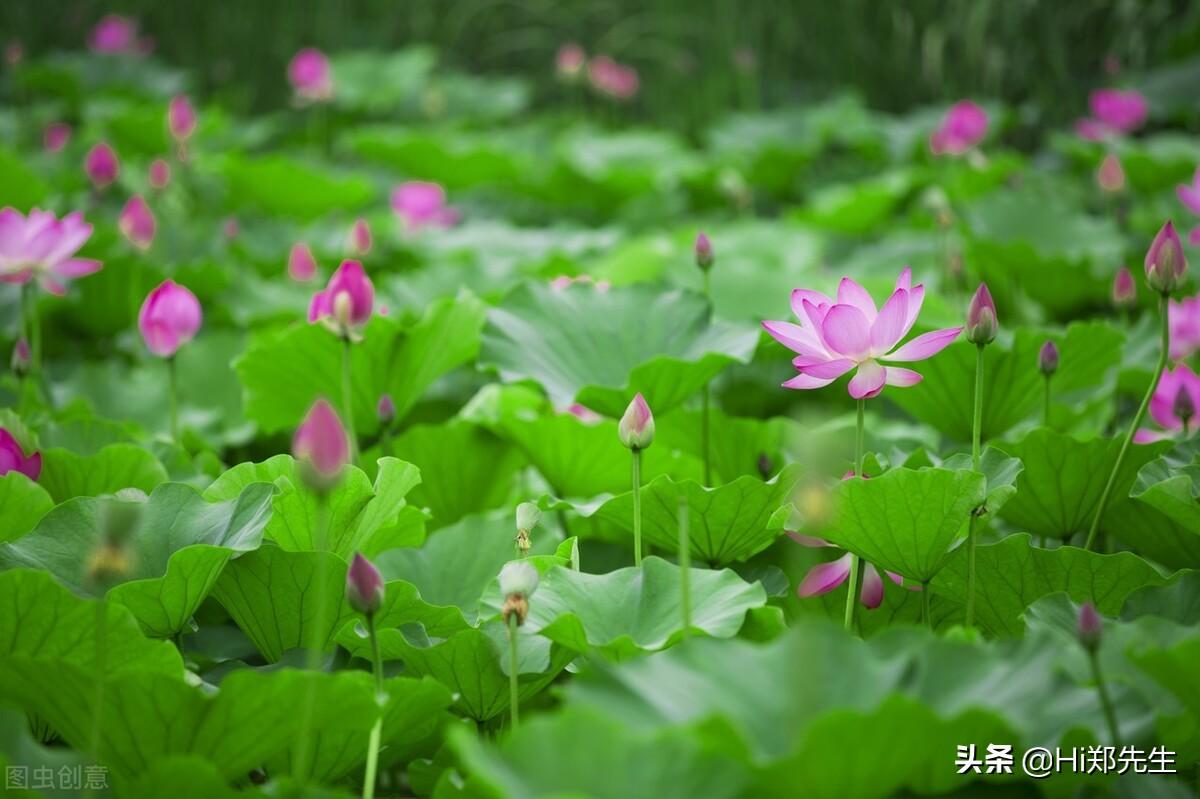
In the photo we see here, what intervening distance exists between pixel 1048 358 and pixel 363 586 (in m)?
0.72

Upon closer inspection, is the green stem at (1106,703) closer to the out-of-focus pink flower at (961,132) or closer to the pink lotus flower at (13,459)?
the pink lotus flower at (13,459)

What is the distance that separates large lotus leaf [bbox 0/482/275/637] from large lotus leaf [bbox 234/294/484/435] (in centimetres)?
37

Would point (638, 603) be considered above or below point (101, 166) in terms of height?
below

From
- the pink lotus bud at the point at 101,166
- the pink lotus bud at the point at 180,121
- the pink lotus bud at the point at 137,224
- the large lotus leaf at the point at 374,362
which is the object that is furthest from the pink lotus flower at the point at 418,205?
the large lotus leaf at the point at 374,362

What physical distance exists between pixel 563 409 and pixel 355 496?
0.33 metres

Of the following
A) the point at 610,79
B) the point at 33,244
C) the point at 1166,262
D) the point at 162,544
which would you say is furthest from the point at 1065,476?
the point at 610,79

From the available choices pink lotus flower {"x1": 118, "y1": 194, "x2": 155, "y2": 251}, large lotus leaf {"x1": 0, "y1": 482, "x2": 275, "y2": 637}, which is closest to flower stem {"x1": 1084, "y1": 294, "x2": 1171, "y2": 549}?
large lotus leaf {"x1": 0, "y1": 482, "x2": 275, "y2": 637}

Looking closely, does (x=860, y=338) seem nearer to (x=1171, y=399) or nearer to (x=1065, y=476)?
(x=1065, y=476)

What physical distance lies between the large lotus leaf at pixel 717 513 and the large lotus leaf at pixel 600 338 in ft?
0.69

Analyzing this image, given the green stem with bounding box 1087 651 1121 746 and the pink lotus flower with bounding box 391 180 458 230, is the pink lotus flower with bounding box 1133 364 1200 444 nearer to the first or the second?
the green stem with bounding box 1087 651 1121 746

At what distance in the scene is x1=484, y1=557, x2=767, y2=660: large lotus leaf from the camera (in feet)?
2.80

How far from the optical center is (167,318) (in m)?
1.32

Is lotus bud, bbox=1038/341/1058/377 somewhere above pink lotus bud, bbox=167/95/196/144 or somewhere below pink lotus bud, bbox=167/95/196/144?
below

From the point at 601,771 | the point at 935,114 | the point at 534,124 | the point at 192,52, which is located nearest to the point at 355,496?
the point at 601,771
